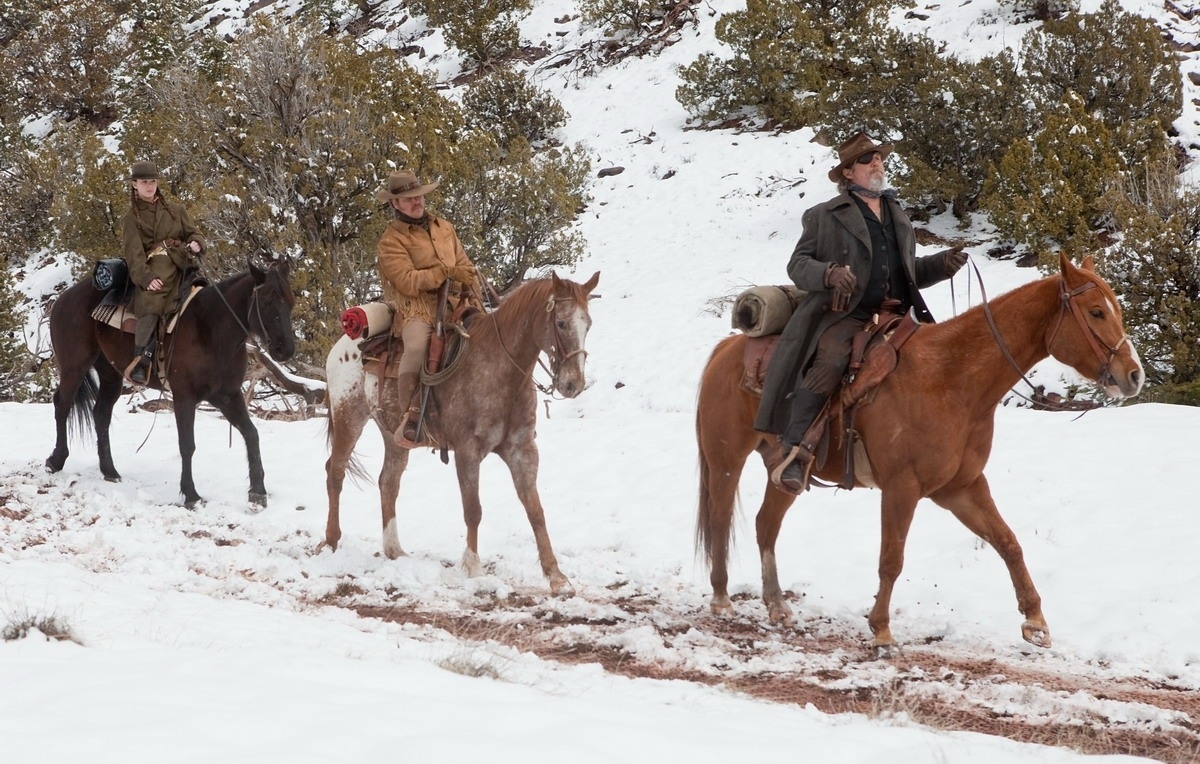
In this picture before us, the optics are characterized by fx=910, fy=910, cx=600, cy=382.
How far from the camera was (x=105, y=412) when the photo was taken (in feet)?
34.1

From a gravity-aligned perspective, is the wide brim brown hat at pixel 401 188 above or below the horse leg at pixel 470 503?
above

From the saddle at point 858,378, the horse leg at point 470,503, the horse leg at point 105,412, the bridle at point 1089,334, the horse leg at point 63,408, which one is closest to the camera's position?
the bridle at point 1089,334

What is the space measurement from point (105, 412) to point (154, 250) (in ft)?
6.94

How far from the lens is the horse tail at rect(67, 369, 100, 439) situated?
10.5 m

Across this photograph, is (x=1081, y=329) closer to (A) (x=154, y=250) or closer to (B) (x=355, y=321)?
(B) (x=355, y=321)

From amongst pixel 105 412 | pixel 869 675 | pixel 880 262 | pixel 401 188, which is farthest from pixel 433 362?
pixel 105 412

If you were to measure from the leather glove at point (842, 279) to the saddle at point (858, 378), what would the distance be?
1.24 feet

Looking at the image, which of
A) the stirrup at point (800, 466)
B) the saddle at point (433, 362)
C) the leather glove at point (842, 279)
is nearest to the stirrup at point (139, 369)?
the saddle at point (433, 362)

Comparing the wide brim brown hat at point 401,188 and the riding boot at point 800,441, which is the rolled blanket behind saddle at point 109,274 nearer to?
the wide brim brown hat at point 401,188

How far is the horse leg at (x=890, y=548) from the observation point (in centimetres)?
548

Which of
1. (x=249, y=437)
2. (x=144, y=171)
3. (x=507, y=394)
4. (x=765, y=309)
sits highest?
(x=144, y=171)

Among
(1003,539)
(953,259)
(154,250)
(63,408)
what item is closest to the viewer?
(1003,539)

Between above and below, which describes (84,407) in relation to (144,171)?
below

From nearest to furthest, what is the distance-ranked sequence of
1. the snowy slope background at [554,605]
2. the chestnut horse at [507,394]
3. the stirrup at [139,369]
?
the snowy slope background at [554,605]
the chestnut horse at [507,394]
the stirrup at [139,369]
